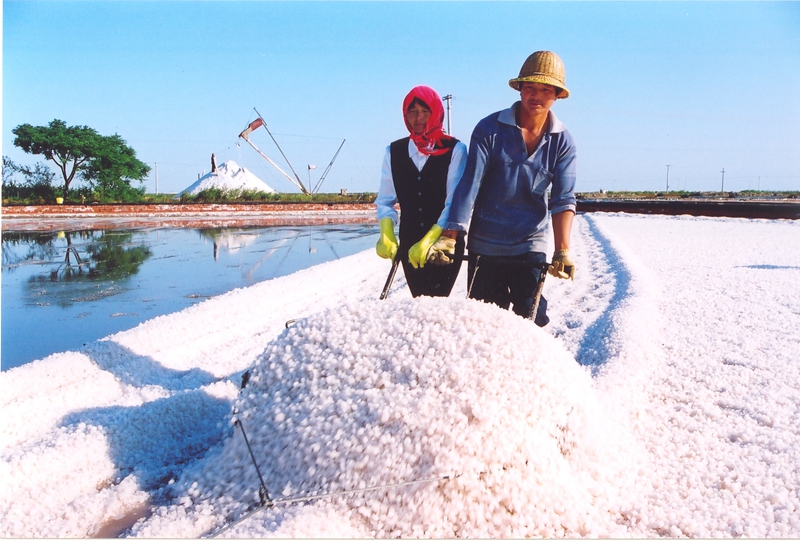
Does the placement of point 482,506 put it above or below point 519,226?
below

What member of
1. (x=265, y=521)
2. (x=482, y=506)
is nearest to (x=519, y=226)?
(x=482, y=506)

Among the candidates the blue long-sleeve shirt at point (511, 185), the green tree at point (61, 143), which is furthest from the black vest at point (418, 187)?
the green tree at point (61, 143)

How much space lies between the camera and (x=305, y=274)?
6.26 metres

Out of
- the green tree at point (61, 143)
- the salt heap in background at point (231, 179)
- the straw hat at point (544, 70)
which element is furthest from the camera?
the salt heap in background at point (231, 179)

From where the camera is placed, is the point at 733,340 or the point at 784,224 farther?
the point at 784,224

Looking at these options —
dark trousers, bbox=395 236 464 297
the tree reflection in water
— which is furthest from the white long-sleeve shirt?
the tree reflection in water

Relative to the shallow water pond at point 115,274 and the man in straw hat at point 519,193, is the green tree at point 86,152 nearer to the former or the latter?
the shallow water pond at point 115,274

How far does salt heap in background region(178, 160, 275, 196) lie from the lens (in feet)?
168

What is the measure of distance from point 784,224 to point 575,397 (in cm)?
1375

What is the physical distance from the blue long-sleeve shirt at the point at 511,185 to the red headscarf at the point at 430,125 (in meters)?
0.14

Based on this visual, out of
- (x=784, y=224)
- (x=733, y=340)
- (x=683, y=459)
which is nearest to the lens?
(x=683, y=459)

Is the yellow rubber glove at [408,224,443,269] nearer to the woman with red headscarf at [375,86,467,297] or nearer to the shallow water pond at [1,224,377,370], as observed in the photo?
the woman with red headscarf at [375,86,467,297]

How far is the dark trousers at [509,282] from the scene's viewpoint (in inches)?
88.1

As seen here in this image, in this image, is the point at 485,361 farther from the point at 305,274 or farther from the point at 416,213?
the point at 305,274
